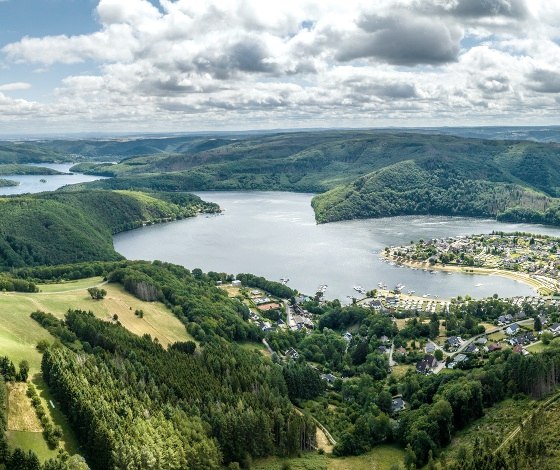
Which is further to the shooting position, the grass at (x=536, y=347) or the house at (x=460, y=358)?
the house at (x=460, y=358)

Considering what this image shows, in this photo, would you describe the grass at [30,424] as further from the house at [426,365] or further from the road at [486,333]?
the road at [486,333]

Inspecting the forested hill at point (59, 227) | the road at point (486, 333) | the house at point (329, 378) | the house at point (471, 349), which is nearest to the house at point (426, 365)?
the road at point (486, 333)

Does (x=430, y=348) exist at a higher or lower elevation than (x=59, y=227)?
lower

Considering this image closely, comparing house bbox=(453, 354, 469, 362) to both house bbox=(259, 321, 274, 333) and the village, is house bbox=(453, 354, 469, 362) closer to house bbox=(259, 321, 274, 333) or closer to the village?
the village

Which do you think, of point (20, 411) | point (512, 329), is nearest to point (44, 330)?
point (20, 411)

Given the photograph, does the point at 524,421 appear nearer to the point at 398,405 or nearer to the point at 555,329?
the point at 398,405
